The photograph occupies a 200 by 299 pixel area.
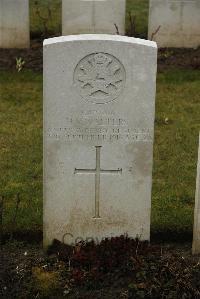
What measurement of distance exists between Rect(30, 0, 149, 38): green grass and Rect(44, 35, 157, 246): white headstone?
665 cm

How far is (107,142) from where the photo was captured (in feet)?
19.2

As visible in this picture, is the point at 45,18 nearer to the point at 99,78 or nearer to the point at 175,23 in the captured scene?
the point at 175,23

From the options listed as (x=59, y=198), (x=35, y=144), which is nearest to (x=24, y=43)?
(x=35, y=144)

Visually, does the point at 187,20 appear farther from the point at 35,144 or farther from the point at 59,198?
the point at 59,198

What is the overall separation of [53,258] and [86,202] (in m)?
0.53

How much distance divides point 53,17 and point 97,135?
8316mm

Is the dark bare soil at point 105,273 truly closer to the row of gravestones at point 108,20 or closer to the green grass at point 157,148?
the green grass at point 157,148

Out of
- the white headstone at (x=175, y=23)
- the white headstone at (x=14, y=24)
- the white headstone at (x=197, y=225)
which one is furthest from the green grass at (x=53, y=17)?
the white headstone at (x=197, y=225)

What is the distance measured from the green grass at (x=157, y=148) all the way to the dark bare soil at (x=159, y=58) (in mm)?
247

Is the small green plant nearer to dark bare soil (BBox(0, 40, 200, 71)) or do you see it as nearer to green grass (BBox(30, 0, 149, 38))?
dark bare soil (BBox(0, 40, 200, 71))

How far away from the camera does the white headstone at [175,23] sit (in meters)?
11.9

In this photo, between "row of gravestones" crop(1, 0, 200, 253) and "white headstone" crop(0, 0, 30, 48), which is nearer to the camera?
"row of gravestones" crop(1, 0, 200, 253)

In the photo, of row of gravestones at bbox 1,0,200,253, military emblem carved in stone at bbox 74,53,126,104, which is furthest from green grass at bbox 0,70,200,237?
military emblem carved in stone at bbox 74,53,126,104

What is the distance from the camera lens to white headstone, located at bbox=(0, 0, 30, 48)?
11672mm
